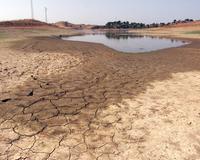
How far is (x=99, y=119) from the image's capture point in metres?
4.81

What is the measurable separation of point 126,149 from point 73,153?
0.85 meters

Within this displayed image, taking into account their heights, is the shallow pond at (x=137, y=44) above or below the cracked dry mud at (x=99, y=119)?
above

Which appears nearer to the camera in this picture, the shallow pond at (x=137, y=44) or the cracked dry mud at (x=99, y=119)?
the cracked dry mud at (x=99, y=119)

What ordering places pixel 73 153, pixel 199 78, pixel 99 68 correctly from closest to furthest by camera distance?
pixel 73 153, pixel 199 78, pixel 99 68

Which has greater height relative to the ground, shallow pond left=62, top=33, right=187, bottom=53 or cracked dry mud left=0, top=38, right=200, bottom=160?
shallow pond left=62, top=33, right=187, bottom=53

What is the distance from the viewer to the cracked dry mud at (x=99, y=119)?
3.78 m

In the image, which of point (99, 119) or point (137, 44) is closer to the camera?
point (99, 119)

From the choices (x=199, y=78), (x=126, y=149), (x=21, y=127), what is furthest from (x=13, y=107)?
(x=199, y=78)

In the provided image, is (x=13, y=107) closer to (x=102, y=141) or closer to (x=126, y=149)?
(x=102, y=141)

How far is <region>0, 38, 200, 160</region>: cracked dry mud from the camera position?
12.4ft

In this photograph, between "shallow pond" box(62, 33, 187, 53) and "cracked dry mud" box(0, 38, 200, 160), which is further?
"shallow pond" box(62, 33, 187, 53)

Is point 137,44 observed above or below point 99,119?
above

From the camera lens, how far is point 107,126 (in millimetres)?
4520

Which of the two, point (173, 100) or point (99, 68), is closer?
point (173, 100)
